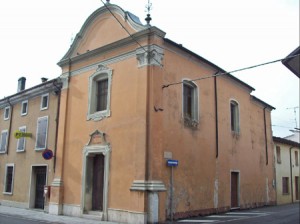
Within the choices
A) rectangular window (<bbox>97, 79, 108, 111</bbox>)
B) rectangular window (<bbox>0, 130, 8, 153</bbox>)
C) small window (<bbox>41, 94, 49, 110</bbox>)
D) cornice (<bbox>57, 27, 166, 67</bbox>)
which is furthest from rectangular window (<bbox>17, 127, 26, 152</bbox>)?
rectangular window (<bbox>97, 79, 108, 111</bbox>)

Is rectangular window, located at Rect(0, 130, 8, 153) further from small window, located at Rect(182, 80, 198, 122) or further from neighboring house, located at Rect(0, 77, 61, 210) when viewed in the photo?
small window, located at Rect(182, 80, 198, 122)

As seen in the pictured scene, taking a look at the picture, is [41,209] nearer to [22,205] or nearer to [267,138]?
[22,205]

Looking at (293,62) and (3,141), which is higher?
(293,62)

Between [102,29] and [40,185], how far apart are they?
380 inches

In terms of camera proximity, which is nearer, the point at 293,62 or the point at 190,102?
the point at 293,62

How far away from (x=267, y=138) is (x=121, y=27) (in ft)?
49.2

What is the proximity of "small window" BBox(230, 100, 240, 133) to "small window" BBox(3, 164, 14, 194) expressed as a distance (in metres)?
14.0

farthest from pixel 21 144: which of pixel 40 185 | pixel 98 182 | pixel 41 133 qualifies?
pixel 98 182

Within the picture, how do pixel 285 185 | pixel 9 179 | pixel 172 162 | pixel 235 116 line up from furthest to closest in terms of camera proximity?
pixel 285 185 < pixel 9 179 < pixel 235 116 < pixel 172 162

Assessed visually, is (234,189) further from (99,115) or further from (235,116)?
Answer: (99,115)

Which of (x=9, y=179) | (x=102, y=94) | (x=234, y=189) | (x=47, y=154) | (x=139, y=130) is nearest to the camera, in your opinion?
(x=139, y=130)

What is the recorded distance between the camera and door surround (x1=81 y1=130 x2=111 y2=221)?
1560cm

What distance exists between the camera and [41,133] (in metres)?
20.8

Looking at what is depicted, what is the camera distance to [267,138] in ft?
86.1
